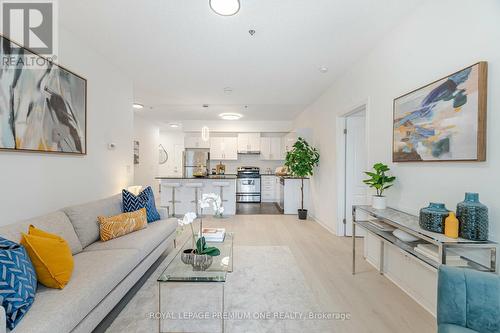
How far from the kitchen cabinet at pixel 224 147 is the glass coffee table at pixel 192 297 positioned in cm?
578

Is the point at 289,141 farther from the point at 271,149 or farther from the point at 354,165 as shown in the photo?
the point at 354,165

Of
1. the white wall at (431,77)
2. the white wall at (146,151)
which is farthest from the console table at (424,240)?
the white wall at (146,151)

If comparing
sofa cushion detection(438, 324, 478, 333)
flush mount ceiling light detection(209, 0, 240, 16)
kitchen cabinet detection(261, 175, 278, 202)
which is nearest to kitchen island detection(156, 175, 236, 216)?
kitchen cabinet detection(261, 175, 278, 202)

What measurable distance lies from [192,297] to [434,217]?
2220mm

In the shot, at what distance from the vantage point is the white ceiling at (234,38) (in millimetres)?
2168

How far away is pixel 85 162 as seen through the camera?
9.55ft

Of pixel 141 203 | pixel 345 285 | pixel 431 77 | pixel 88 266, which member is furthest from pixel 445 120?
pixel 141 203

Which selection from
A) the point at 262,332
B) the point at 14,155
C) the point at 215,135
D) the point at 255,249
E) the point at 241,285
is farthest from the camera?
the point at 215,135

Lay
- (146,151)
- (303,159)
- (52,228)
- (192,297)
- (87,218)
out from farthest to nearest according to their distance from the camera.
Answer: (146,151) < (303,159) < (87,218) < (192,297) < (52,228)

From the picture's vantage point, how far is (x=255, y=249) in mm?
3461

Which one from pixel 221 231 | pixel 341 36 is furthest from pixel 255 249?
pixel 341 36

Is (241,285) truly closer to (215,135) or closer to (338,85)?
(338,85)

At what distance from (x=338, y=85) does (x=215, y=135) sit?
16.3ft
